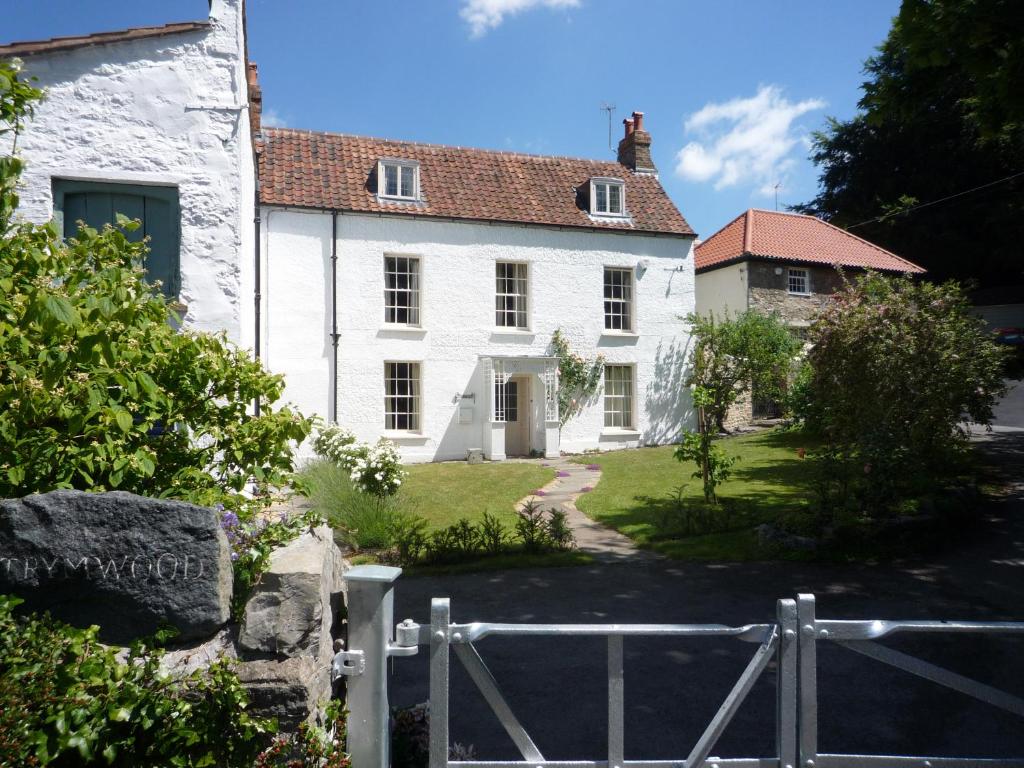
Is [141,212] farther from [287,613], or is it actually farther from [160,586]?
[287,613]

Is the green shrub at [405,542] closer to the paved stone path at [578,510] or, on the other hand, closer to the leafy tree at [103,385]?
the paved stone path at [578,510]

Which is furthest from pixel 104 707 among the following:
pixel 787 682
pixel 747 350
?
pixel 747 350

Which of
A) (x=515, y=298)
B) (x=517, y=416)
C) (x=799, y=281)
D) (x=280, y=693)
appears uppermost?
(x=799, y=281)

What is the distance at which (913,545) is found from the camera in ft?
30.1

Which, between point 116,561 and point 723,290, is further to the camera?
point 723,290

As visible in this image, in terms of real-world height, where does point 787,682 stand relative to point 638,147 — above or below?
below

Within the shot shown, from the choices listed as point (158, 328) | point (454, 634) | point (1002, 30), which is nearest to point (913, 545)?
point (1002, 30)

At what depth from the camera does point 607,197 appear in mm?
21469

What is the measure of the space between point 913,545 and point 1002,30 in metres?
5.77

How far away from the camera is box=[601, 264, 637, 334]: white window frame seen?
843 inches

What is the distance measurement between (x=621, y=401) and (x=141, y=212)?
14973mm

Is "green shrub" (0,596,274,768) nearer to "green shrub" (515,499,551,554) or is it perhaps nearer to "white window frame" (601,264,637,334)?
"green shrub" (515,499,551,554)

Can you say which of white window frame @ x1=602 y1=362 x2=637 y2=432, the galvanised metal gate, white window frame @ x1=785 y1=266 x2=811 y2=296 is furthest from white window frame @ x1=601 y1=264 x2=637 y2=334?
the galvanised metal gate

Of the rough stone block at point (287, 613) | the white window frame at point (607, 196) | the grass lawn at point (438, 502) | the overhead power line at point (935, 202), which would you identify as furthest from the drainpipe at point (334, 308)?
the overhead power line at point (935, 202)
